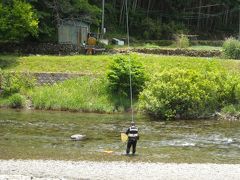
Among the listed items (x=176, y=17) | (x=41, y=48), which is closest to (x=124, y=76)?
(x=41, y=48)

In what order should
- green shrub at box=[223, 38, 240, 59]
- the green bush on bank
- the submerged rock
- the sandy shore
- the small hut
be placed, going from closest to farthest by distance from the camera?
the sandy shore < the submerged rock < the green bush on bank < green shrub at box=[223, 38, 240, 59] < the small hut

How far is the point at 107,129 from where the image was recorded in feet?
106

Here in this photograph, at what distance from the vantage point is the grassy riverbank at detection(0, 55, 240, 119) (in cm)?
4028

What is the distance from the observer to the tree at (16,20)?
47531mm

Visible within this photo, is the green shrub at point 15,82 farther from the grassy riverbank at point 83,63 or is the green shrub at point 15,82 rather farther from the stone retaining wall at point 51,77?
the grassy riverbank at point 83,63

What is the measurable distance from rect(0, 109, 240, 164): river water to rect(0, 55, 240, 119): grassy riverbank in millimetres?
1805

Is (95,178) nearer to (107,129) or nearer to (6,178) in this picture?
(6,178)

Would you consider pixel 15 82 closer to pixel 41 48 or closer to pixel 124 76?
pixel 124 76

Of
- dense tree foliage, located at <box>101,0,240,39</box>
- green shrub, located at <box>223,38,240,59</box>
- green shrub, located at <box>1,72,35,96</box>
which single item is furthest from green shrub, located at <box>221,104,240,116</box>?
dense tree foliage, located at <box>101,0,240,39</box>

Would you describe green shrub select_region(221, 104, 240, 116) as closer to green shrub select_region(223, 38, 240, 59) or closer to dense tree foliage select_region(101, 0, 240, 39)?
green shrub select_region(223, 38, 240, 59)

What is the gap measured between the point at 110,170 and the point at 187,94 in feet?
55.0

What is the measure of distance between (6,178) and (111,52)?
1365 inches

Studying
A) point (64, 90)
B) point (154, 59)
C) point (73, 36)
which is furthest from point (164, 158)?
point (73, 36)

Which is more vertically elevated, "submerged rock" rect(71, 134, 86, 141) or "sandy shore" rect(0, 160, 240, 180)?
"sandy shore" rect(0, 160, 240, 180)
